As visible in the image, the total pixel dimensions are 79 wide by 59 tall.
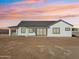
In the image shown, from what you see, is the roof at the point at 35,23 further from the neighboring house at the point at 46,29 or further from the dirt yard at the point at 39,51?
the dirt yard at the point at 39,51

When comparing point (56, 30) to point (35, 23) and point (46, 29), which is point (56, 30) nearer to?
point (46, 29)

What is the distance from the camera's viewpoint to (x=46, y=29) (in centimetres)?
5278

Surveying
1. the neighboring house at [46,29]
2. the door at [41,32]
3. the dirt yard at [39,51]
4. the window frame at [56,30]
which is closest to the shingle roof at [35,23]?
the neighboring house at [46,29]

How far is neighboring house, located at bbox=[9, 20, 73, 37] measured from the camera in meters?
51.4

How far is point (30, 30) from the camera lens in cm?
5247

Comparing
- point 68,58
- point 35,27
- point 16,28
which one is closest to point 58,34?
point 35,27

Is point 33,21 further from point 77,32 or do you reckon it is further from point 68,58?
point 68,58

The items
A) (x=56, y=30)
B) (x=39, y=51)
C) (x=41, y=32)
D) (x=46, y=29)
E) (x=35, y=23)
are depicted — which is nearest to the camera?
(x=39, y=51)

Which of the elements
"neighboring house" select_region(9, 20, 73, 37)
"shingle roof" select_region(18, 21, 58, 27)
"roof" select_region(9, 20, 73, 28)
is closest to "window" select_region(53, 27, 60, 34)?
"neighboring house" select_region(9, 20, 73, 37)

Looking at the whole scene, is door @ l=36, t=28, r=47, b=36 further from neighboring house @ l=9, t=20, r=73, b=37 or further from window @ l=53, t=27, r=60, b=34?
window @ l=53, t=27, r=60, b=34

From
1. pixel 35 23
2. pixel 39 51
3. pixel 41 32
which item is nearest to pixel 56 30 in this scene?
pixel 41 32

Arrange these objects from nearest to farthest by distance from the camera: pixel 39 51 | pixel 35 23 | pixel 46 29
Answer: pixel 39 51 → pixel 46 29 → pixel 35 23

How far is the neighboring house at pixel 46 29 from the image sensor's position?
5141 cm

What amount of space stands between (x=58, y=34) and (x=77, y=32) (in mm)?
15338
